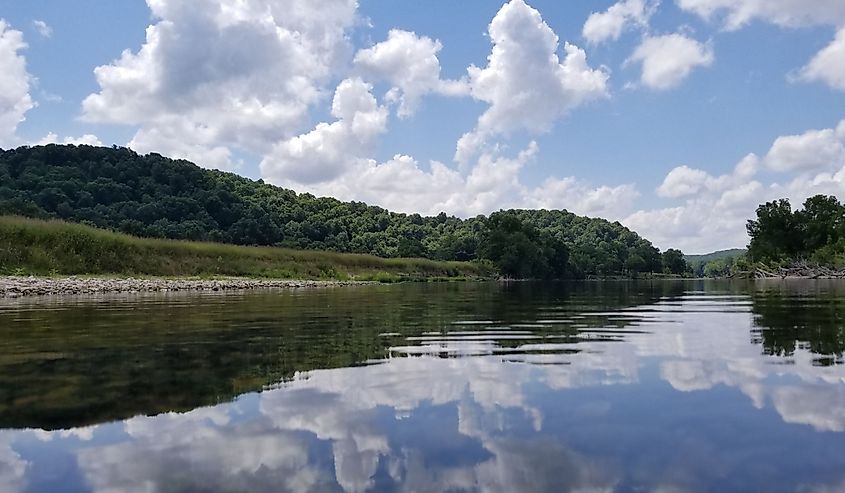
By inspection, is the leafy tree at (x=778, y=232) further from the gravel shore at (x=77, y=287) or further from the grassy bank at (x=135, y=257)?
the gravel shore at (x=77, y=287)

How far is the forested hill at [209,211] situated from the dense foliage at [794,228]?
3661 centimetres

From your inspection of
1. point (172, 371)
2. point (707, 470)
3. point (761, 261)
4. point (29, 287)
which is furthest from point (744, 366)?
point (761, 261)

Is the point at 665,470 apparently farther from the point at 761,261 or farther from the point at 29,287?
the point at 761,261

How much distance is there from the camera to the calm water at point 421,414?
370 cm

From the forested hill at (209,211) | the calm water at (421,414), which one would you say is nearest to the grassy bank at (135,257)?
the calm water at (421,414)

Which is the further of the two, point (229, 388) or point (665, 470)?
point (229, 388)

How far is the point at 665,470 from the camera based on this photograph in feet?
12.2

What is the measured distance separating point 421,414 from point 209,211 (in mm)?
116867

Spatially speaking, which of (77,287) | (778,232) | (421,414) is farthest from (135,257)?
(778,232)

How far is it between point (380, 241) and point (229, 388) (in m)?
135

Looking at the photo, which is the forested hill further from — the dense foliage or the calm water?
the calm water

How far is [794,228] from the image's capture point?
290 ft

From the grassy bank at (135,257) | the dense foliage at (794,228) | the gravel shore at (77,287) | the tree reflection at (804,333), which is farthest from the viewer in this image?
the dense foliage at (794,228)

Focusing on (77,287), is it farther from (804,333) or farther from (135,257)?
(804,333)
